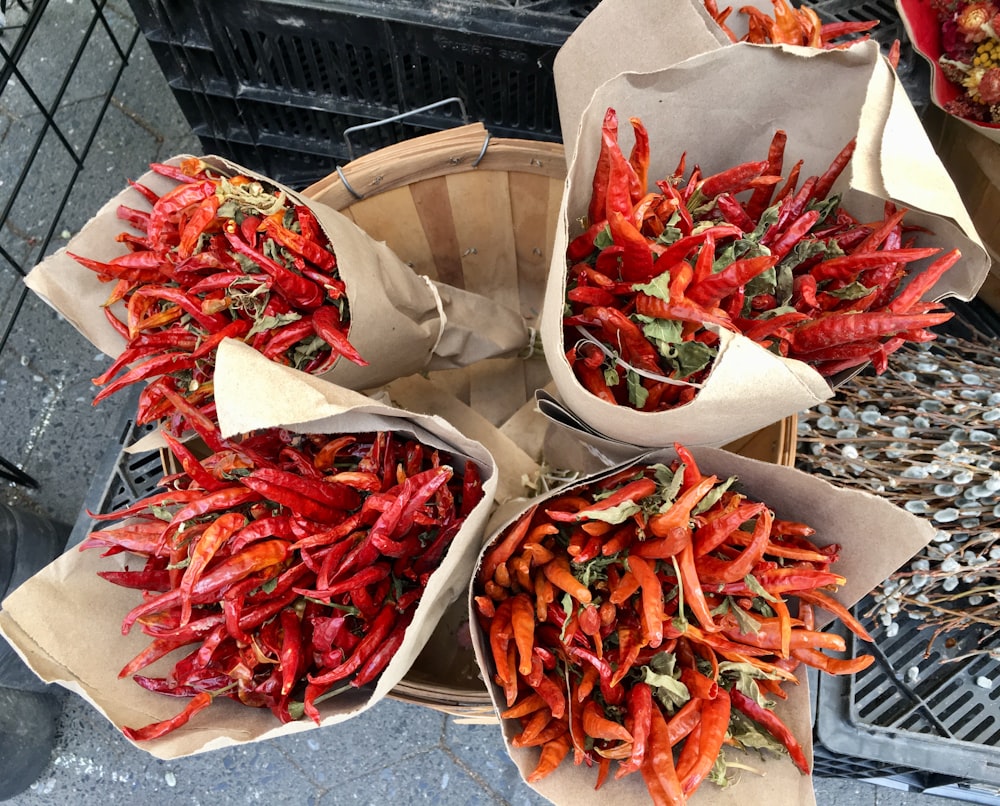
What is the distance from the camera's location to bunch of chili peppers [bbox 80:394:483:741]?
0.81m

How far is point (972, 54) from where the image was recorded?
112cm

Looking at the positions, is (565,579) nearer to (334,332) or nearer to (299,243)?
(334,332)

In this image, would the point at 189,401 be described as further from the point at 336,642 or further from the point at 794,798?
the point at 794,798

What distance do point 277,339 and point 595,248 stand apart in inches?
15.7

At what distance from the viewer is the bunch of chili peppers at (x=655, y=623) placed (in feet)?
2.52

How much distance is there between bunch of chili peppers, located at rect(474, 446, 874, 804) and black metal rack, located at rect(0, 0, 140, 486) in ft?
4.70

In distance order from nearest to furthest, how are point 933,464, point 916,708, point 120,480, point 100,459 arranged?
point 933,464 → point 916,708 → point 120,480 → point 100,459

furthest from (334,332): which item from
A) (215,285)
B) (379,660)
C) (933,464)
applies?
(933,464)

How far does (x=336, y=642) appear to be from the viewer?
2.78 ft

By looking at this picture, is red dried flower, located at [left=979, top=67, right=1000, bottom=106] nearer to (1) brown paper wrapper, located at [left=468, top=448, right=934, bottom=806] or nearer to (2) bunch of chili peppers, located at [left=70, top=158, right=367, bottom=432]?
(1) brown paper wrapper, located at [left=468, top=448, right=934, bottom=806]

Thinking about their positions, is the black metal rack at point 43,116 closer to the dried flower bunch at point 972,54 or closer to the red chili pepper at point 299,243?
the red chili pepper at point 299,243

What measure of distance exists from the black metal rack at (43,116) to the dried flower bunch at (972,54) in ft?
5.49

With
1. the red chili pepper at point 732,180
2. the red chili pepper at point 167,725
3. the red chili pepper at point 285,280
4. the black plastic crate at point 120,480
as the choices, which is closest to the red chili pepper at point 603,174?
the red chili pepper at point 732,180

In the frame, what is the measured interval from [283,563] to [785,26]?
89 centimetres
